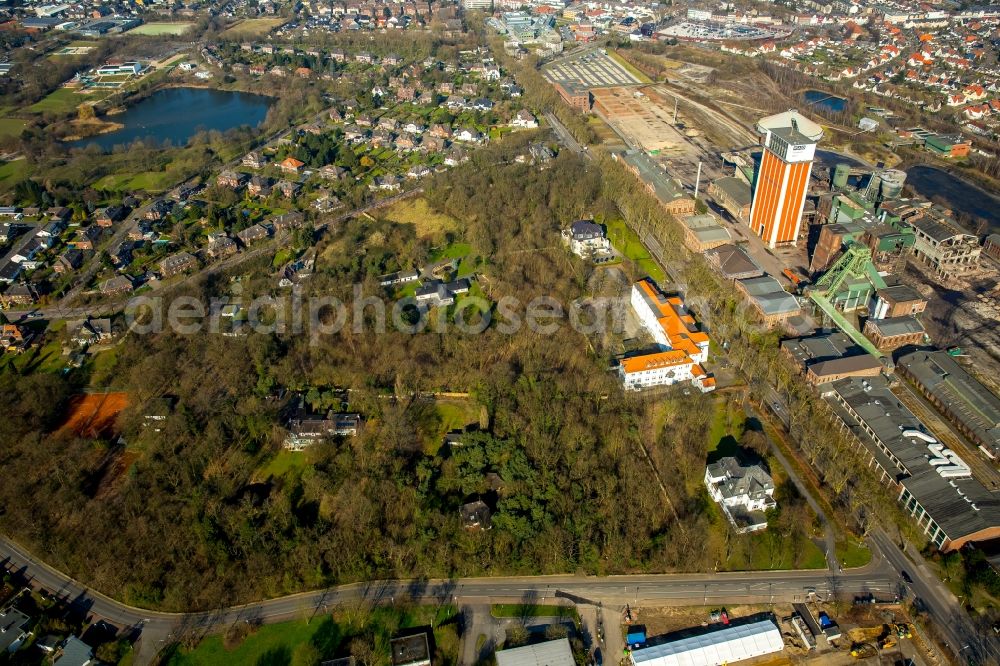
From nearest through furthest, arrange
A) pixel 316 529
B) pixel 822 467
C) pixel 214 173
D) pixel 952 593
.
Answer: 1. pixel 952 593
2. pixel 316 529
3. pixel 822 467
4. pixel 214 173

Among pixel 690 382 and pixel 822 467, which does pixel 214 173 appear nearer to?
pixel 690 382

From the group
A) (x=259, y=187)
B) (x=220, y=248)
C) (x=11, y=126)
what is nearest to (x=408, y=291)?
(x=220, y=248)

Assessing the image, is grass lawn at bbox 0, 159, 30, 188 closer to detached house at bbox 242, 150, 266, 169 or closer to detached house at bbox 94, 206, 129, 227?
detached house at bbox 94, 206, 129, 227

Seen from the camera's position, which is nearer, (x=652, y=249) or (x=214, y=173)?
(x=652, y=249)

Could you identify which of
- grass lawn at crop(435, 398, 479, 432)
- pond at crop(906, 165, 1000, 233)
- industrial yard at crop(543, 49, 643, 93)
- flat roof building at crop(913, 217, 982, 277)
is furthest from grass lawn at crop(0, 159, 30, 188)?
pond at crop(906, 165, 1000, 233)

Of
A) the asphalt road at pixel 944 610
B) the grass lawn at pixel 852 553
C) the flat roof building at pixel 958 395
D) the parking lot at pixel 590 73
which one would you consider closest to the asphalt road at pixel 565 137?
the parking lot at pixel 590 73

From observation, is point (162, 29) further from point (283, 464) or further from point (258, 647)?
point (258, 647)

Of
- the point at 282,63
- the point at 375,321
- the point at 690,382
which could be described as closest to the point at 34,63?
the point at 282,63
